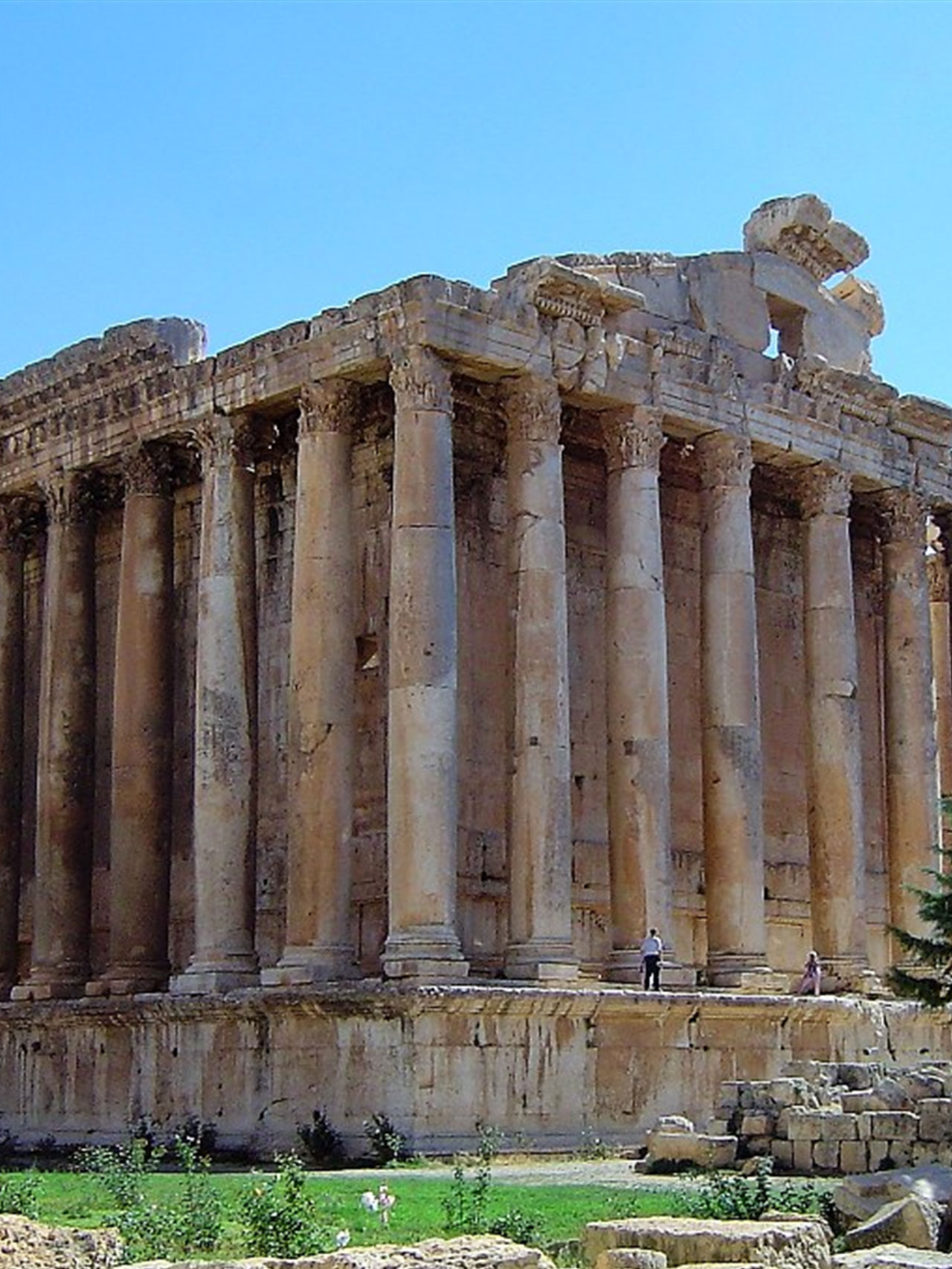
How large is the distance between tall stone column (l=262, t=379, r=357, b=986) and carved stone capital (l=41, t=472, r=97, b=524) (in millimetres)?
5209

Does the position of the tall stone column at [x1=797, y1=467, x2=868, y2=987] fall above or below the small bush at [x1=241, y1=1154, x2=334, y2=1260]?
above

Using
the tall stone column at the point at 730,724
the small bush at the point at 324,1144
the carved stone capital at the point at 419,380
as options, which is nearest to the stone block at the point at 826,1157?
the small bush at the point at 324,1144

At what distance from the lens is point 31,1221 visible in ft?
45.7

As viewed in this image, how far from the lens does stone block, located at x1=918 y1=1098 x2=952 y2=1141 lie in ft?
60.2

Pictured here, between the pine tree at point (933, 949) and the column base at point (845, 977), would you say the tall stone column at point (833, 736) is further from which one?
the pine tree at point (933, 949)

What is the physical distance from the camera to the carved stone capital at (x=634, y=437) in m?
26.6

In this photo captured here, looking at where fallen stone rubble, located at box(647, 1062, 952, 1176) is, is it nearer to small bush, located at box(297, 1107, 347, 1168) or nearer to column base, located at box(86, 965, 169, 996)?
small bush, located at box(297, 1107, 347, 1168)

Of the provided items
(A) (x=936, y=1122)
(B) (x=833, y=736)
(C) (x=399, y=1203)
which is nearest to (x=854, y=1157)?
(A) (x=936, y=1122)

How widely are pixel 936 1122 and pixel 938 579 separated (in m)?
16.2

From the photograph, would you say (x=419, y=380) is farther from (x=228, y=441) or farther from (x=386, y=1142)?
(x=386, y=1142)

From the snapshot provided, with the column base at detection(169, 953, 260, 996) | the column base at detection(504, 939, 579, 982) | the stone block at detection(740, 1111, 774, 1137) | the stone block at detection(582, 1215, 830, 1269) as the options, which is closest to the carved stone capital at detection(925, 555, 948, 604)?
the column base at detection(504, 939, 579, 982)

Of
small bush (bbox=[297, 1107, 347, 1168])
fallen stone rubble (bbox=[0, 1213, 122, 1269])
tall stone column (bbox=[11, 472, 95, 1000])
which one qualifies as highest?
tall stone column (bbox=[11, 472, 95, 1000])

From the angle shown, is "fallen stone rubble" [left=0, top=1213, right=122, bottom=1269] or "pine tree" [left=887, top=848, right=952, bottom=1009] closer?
"fallen stone rubble" [left=0, top=1213, right=122, bottom=1269]

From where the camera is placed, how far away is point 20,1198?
1614 centimetres
